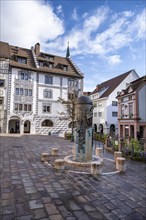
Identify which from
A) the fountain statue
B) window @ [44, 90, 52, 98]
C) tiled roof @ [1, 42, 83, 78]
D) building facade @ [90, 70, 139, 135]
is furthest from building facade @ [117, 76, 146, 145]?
the fountain statue

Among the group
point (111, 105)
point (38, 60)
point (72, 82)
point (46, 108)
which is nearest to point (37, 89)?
point (46, 108)

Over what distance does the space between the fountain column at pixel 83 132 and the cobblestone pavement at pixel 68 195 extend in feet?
6.88

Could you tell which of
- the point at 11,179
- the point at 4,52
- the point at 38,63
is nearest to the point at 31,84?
the point at 38,63

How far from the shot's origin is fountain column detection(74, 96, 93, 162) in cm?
962

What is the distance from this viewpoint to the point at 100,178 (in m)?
7.09

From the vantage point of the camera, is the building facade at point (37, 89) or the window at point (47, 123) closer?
the building facade at point (37, 89)

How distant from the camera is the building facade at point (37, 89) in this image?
2806cm

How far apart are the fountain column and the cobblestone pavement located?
6.88 feet

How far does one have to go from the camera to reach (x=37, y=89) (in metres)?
29.8

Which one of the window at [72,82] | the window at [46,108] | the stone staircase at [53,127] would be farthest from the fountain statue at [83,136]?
the window at [72,82]

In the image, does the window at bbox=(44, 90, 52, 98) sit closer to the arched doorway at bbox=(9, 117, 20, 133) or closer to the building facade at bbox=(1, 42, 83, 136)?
the building facade at bbox=(1, 42, 83, 136)

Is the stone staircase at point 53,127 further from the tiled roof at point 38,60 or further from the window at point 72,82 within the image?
the tiled roof at point 38,60

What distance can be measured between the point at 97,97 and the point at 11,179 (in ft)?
110

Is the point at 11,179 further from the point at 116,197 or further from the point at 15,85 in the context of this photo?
the point at 15,85
